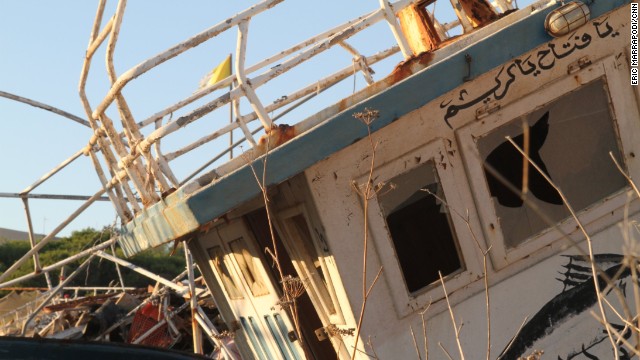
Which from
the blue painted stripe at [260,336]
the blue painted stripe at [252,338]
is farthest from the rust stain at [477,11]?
the blue painted stripe at [252,338]

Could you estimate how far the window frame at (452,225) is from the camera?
249 inches

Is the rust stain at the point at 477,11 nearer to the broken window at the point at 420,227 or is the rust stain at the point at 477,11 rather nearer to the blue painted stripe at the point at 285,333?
the broken window at the point at 420,227

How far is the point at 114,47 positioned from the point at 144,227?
125 centimetres

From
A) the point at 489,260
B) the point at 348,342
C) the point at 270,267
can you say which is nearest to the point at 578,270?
the point at 489,260

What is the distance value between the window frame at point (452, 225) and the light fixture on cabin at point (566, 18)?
971 millimetres

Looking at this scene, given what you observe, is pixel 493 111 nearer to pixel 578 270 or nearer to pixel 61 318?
pixel 578 270

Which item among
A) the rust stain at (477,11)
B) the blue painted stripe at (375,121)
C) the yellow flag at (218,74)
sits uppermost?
the yellow flag at (218,74)

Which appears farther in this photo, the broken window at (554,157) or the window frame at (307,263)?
the broken window at (554,157)

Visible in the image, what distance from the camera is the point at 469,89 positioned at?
640 centimetres

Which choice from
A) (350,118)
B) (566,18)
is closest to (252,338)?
(350,118)

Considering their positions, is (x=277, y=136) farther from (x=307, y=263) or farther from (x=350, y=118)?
(x=307, y=263)

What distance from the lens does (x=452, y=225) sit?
6.50 metres

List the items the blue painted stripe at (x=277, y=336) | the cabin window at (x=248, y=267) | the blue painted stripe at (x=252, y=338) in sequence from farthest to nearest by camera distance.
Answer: the blue painted stripe at (x=252, y=338) < the blue painted stripe at (x=277, y=336) < the cabin window at (x=248, y=267)

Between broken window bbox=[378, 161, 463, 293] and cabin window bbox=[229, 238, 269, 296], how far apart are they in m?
1.39
